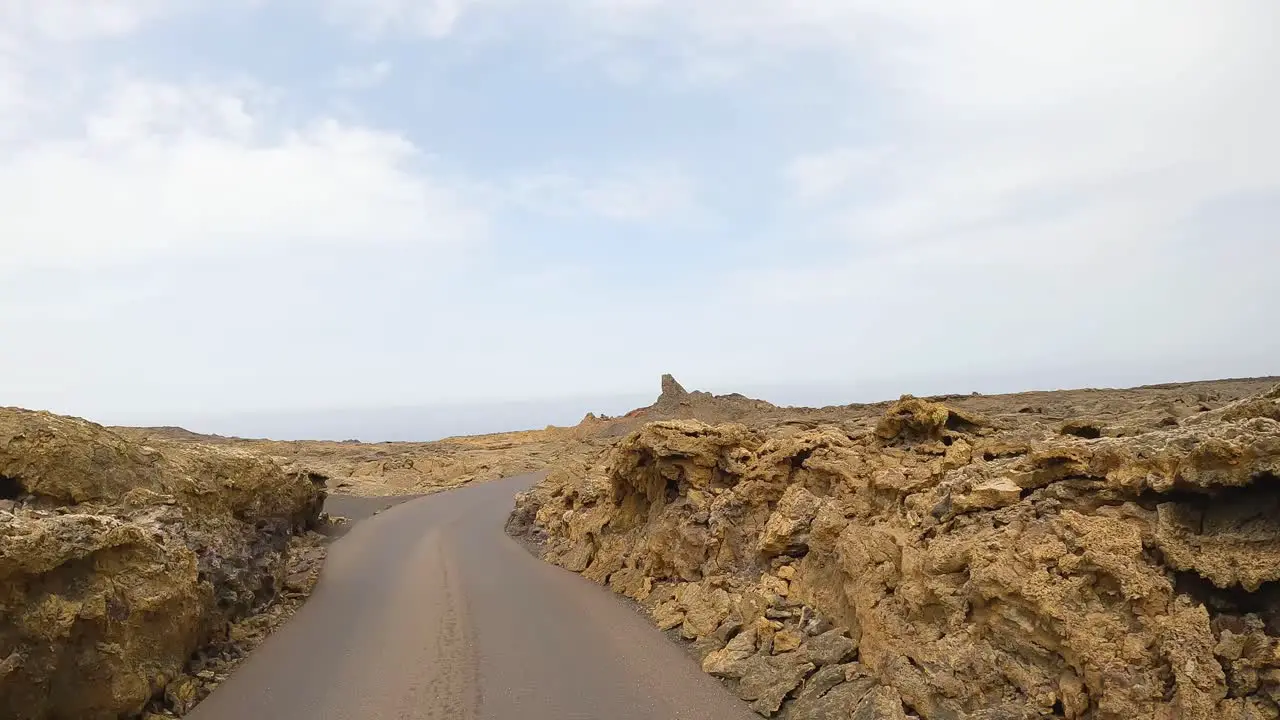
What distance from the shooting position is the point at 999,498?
28.9 feet

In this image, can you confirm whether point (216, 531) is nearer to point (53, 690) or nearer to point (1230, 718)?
point (53, 690)

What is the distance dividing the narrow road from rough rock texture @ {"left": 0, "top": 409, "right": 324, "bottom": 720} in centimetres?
124

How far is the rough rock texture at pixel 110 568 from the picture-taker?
27.2 ft

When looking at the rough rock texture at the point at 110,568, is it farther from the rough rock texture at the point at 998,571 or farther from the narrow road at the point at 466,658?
the rough rock texture at the point at 998,571

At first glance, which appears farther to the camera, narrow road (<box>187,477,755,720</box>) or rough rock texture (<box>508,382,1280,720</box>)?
narrow road (<box>187,477,755,720</box>)

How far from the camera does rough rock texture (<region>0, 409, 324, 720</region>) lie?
829 cm

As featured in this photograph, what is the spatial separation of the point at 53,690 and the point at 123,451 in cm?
491

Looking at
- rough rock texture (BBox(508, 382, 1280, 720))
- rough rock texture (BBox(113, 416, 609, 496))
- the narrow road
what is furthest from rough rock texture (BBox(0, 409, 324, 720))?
rough rock texture (BBox(113, 416, 609, 496))

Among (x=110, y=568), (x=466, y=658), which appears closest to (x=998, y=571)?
(x=466, y=658)

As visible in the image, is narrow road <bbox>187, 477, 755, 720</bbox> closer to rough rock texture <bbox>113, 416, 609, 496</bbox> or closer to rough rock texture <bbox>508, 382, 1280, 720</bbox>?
rough rock texture <bbox>508, 382, 1280, 720</bbox>

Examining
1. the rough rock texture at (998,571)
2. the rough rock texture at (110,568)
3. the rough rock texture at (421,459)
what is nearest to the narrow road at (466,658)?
the rough rock texture at (998,571)

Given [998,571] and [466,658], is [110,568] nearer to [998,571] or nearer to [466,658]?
[466,658]

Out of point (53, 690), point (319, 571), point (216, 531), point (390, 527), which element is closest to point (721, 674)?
point (53, 690)

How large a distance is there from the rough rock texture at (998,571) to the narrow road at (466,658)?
1.13 meters
